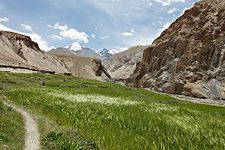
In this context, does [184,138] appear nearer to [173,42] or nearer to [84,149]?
[84,149]

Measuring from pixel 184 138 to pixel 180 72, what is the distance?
5976 inches

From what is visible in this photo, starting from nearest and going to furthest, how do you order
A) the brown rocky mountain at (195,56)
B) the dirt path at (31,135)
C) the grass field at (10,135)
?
the grass field at (10,135) → the dirt path at (31,135) → the brown rocky mountain at (195,56)

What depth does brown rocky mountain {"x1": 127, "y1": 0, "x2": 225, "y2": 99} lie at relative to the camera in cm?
14625

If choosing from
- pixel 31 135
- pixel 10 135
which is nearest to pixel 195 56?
pixel 31 135

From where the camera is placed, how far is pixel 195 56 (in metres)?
157

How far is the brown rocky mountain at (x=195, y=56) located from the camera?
146250 millimetres

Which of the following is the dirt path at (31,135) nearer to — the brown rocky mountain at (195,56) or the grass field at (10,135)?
the grass field at (10,135)

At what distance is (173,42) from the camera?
182 m

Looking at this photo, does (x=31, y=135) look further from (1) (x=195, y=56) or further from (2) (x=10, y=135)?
(1) (x=195, y=56)

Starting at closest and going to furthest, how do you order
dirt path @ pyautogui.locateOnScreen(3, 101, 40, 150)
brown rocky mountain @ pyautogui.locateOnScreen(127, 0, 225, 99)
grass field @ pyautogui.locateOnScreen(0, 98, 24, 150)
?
grass field @ pyautogui.locateOnScreen(0, 98, 24, 150), dirt path @ pyautogui.locateOnScreen(3, 101, 40, 150), brown rocky mountain @ pyautogui.locateOnScreen(127, 0, 225, 99)

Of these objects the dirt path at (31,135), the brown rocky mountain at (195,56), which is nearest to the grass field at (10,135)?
the dirt path at (31,135)

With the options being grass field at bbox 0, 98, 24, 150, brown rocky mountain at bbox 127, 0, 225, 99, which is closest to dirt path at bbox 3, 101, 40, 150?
grass field at bbox 0, 98, 24, 150

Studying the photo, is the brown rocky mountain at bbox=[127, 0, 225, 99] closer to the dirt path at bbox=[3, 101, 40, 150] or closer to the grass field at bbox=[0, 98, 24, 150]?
the dirt path at bbox=[3, 101, 40, 150]

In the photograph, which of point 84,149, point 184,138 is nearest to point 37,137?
point 84,149
